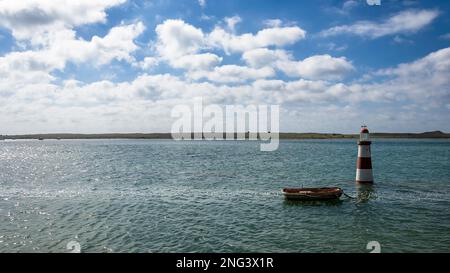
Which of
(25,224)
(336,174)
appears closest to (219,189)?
(25,224)

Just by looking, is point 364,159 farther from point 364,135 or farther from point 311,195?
point 311,195

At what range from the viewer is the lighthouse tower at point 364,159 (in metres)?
37.9

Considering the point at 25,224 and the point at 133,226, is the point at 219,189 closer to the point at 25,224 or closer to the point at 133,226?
the point at 133,226

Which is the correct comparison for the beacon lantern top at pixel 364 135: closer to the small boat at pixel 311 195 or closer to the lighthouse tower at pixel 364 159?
the lighthouse tower at pixel 364 159

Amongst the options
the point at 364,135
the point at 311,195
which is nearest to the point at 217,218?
the point at 311,195

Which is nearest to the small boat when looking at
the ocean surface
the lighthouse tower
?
the ocean surface

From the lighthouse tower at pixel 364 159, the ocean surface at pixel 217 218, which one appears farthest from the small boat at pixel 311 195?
the lighthouse tower at pixel 364 159

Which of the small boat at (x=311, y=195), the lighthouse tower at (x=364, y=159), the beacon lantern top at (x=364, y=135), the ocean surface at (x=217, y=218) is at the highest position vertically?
the beacon lantern top at (x=364, y=135)

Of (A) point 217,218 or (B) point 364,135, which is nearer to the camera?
(A) point 217,218

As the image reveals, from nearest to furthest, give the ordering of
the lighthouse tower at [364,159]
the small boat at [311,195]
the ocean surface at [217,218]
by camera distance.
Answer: the ocean surface at [217,218] < the small boat at [311,195] < the lighthouse tower at [364,159]

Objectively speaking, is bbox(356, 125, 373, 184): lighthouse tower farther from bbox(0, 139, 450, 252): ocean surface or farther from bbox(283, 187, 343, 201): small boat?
bbox(283, 187, 343, 201): small boat

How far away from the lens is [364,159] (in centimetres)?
3909

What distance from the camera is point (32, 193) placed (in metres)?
38.1

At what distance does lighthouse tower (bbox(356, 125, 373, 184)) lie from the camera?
3788cm
